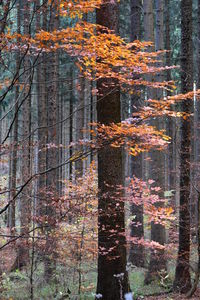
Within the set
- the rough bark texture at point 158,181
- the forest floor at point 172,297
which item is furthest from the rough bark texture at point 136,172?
the forest floor at point 172,297

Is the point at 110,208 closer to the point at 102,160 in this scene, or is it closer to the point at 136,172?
the point at 102,160

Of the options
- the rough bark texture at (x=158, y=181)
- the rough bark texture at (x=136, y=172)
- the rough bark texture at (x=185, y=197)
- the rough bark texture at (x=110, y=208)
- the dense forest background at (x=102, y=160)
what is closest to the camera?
the dense forest background at (x=102, y=160)

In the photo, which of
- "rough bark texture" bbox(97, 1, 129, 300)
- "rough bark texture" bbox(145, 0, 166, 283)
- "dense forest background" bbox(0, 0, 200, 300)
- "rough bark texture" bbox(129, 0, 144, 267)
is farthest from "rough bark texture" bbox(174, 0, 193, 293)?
"rough bark texture" bbox(129, 0, 144, 267)

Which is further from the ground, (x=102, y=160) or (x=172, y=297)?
(x=102, y=160)

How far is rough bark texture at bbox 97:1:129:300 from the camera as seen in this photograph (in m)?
6.58

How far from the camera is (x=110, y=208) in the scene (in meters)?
6.63

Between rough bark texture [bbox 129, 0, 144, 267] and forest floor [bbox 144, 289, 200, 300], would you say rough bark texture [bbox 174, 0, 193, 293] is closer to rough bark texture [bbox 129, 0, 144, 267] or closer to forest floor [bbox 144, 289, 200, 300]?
forest floor [bbox 144, 289, 200, 300]

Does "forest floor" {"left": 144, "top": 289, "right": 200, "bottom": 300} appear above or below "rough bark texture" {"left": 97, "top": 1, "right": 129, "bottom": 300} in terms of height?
below

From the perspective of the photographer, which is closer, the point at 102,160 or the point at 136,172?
the point at 102,160

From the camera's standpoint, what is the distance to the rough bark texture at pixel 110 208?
658cm

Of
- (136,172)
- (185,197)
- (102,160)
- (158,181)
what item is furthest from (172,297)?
(136,172)

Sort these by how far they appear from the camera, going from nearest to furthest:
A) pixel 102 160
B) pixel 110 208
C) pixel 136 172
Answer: pixel 110 208 → pixel 102 160 → pixel 136 172

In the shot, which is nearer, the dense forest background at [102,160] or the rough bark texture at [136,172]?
the dense forest background at [102,160]

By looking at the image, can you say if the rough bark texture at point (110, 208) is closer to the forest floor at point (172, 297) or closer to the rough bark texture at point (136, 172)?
the forest floor at point (172, 297)
